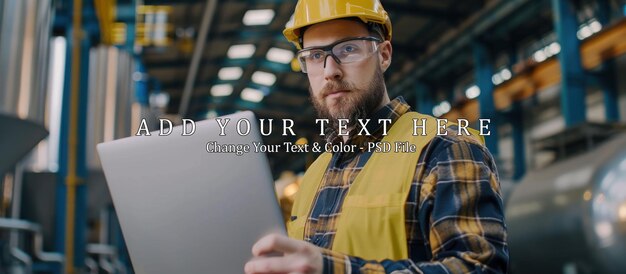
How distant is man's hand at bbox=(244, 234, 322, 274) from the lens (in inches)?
39.5

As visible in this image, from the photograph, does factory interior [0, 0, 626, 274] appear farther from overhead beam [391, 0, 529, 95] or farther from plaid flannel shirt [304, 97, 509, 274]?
plaid flannel shirt [304, 97, 509, 274]

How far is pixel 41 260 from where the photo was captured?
Result: 16.8ft

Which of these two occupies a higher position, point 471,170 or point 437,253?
point 471,170

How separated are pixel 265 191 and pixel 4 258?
144 inches

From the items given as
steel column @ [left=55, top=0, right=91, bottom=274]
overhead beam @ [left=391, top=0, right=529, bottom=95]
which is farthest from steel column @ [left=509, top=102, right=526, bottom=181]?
steel column @ [left=55, top=0, right=91, bottom=274]

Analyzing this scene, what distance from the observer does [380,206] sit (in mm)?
1297

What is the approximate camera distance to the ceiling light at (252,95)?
1975cm

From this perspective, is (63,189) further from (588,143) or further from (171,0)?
(171,0)

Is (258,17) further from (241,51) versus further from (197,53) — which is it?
(241,51)

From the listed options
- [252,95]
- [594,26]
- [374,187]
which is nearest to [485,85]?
[594,26]

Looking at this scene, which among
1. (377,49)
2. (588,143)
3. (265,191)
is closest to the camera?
(265,191)

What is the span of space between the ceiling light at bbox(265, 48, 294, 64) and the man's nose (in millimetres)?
15225

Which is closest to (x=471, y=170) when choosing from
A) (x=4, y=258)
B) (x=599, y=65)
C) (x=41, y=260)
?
(x=4, y=258)

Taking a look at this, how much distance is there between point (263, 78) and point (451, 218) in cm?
1782
